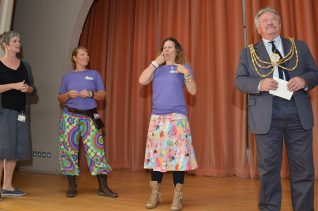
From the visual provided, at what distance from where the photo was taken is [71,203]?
2506mm

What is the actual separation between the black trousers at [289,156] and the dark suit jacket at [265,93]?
4 centimetres

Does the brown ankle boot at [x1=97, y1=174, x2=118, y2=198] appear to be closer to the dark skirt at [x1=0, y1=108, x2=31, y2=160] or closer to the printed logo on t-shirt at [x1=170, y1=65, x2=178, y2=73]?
the dark skirt at [x1=0, y1=108, x2=31, y2=160]

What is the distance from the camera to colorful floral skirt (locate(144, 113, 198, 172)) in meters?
2.29

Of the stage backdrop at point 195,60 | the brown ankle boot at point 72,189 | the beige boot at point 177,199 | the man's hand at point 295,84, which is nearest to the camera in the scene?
the man's hand at point 295,84

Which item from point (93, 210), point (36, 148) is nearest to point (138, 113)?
point (36, 148)

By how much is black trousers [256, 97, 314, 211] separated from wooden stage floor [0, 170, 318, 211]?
1.58 feet

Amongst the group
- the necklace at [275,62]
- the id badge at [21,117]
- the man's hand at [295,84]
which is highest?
the necklace at [275,62]

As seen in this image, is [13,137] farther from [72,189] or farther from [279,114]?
[279,114]

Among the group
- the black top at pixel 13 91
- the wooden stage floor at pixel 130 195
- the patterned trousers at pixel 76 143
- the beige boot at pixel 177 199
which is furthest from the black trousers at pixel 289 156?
the black top at pixel 13 91

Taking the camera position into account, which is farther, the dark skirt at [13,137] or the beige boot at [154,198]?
the dark skirt at [13,137]

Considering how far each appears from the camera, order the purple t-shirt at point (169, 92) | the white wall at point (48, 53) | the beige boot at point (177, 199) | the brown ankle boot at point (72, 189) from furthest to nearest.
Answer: the white wall at point (48, 53), the brown ankle boot at point (72, 189), the purple t-shirt at point (169, 92), the beige boot at point (177, 199)

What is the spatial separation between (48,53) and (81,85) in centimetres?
182

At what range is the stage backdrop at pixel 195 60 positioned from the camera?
12.7 feet

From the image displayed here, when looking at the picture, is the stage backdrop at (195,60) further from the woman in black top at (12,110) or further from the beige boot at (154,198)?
the woman in black top at (12,110)
